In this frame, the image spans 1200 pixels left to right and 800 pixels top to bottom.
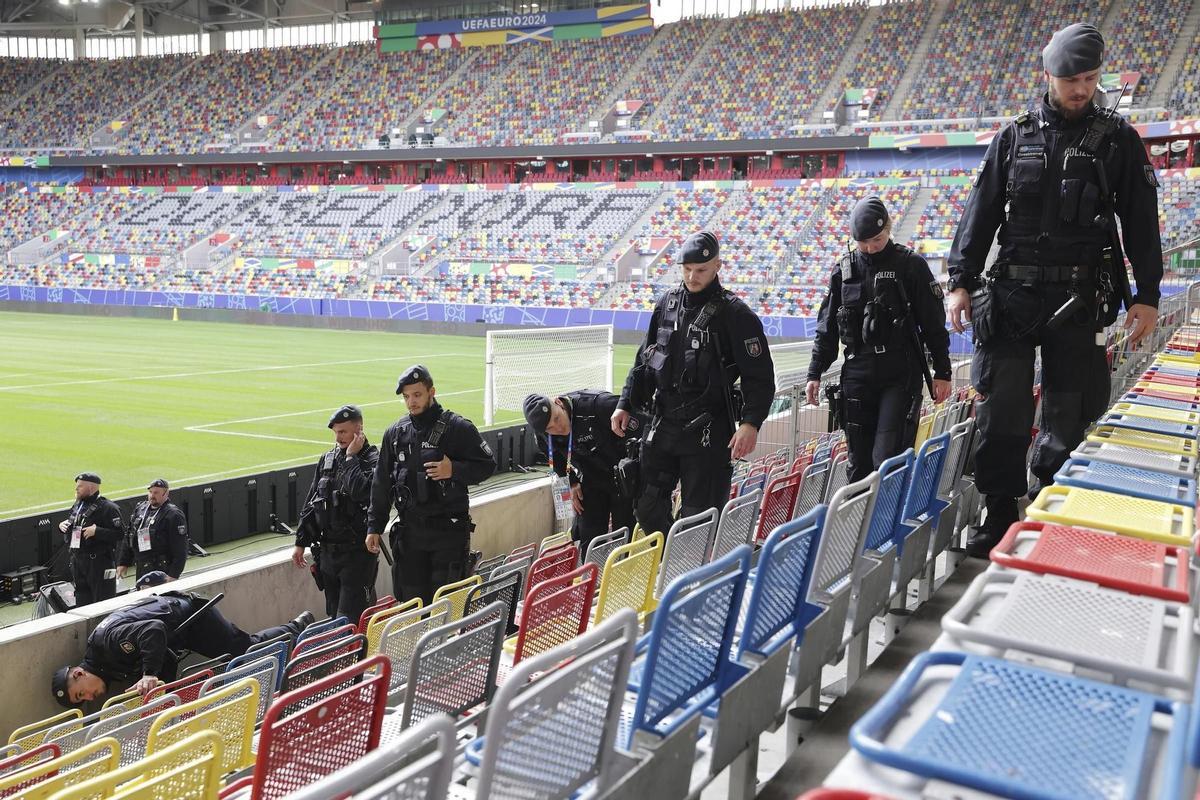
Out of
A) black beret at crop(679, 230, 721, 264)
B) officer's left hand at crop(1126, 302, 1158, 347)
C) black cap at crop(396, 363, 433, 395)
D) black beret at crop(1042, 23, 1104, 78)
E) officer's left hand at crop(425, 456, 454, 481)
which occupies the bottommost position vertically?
officer's left hand at crop(425, 456, 454, 481)

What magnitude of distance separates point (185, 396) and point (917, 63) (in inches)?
1369

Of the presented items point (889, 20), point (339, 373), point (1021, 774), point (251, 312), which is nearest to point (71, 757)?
point (1021, 774)

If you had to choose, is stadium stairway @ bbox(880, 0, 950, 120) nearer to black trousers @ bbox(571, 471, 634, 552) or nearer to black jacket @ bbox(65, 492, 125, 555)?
black jacket @ bbox(65, 492, 125, 555)

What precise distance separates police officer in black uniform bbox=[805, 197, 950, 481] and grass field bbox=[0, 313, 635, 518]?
11.5m

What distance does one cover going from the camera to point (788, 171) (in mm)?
43625

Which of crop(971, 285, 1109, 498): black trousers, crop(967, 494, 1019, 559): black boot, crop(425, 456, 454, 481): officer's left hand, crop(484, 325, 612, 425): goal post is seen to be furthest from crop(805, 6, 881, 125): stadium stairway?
crop(971, 285, 1109, 498): black trousers

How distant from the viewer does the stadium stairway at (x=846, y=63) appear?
44.3 meters

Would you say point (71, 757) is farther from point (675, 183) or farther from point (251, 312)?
point (675, 183)

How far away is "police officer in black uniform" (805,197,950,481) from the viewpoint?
5.39 metres

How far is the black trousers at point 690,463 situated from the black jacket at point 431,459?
74.2 inches

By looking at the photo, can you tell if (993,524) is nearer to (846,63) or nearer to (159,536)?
(159,536)

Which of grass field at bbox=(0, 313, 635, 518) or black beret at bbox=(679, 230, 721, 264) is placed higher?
black beret at bbox=(679, 230, 721, 264)

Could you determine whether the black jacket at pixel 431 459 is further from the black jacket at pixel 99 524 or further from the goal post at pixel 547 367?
the goal post at pixel 547 367

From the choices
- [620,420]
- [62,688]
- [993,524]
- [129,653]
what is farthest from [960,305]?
[62,688]
